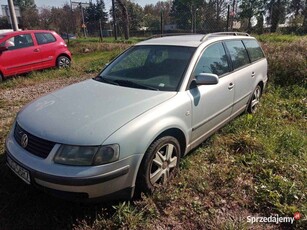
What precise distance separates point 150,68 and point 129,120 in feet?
3.99

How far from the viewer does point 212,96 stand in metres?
3.49

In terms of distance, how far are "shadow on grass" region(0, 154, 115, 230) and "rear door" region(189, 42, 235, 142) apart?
4.70 feet

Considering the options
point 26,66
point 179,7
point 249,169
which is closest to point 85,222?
point 249,169

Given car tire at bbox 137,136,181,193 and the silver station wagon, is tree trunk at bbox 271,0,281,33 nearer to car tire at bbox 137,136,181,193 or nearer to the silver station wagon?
the silver station wagon

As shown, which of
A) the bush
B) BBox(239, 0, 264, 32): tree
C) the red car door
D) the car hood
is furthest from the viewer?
BBox(239, 0, 264, 32): tree

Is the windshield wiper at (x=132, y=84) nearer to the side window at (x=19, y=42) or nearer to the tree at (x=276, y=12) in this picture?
the side window at (x=19, y=42)

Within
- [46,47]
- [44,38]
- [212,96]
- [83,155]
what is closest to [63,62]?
[46,47]

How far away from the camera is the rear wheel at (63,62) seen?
9.66 meters

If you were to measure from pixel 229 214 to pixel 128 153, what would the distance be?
118 cm

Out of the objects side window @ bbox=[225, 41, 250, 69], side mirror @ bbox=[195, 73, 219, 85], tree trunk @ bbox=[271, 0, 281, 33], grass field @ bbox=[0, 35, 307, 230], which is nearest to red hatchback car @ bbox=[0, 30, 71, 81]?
grass field @ bbox=[0, 35, 307, 230]

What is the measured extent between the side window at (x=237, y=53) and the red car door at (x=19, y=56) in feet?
21.6

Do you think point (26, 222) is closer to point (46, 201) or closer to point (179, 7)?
point (46, 201)

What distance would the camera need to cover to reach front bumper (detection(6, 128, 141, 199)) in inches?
89.0

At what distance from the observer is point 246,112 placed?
507 cm
